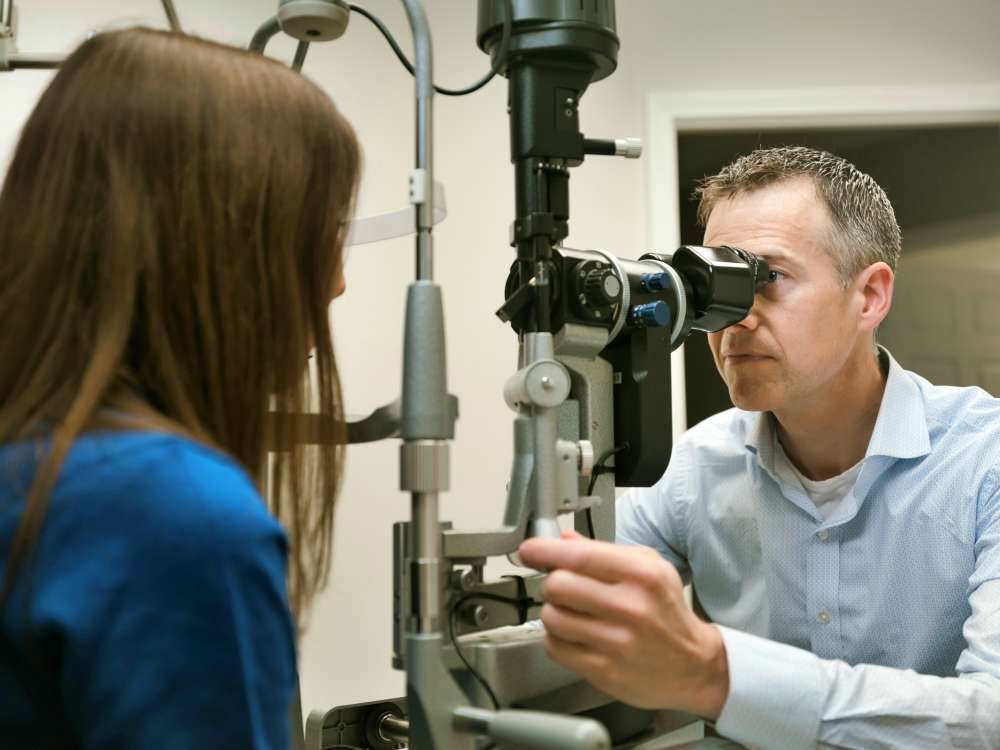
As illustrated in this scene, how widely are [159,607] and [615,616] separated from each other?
41cm

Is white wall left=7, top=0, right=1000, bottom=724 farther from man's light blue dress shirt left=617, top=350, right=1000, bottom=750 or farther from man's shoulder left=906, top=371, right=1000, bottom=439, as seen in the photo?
man's shoulder left=906, top=371, right=1000, bottom=439

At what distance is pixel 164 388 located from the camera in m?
0.69

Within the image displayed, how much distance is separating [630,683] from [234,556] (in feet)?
1.41

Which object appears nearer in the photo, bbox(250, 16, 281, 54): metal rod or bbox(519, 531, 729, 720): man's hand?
bbox(519, 531, 729, 720): man's hand

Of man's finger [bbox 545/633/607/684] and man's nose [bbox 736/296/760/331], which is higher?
man's nose [bbox 736/296/760/331]

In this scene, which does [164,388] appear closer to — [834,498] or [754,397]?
[754,397]

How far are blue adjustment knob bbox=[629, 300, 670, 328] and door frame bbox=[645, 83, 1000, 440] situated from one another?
1.46 m

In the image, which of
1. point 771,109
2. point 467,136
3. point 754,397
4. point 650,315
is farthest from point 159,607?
point 771,109

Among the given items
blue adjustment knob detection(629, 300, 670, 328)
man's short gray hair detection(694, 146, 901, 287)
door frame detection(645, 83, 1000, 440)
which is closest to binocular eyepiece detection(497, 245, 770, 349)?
blue adjustment knob detection(629, 300, 670, 328)

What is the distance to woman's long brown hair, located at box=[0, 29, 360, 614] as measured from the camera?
0.66 m

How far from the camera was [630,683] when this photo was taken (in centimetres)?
85

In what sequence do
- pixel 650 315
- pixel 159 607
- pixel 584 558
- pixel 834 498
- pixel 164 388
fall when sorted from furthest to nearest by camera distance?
pixel 834 498 → pixel 650 315 → pixel 584 558 → pixel 164 388 → pixel 159 607

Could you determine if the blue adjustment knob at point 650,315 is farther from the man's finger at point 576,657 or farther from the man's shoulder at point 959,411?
the man's shoulder at point 959,411

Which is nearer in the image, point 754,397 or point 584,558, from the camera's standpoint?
point 584,558
